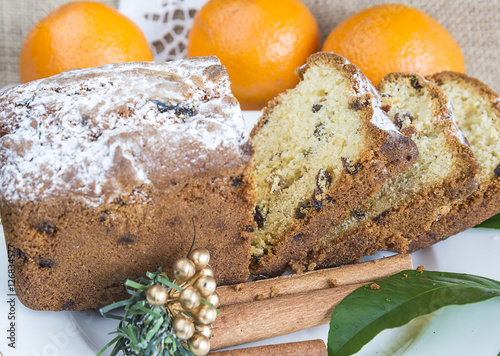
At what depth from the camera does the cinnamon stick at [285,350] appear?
1.52m

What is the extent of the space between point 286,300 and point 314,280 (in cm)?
15

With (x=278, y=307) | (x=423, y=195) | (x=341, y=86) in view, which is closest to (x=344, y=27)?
(x=341, y=86)

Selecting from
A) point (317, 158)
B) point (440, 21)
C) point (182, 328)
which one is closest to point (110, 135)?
point (182, 328)

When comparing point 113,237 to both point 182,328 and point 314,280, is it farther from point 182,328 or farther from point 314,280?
point 314,280

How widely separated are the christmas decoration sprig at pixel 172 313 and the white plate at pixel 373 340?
A: 0.92 ft

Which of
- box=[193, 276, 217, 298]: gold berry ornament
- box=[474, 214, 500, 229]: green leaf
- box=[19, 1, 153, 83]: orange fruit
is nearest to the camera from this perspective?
box=[193, 276, 217, 298]: gold berry ornament

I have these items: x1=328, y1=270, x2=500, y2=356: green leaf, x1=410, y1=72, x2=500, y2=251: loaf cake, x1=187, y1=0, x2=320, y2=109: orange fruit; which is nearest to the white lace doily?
x1=187, y1=0, x2=320, y2=109: orange fruit

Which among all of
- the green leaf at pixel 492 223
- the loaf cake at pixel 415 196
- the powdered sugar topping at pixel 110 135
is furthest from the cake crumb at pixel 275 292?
the green leaf at pixel 492 223

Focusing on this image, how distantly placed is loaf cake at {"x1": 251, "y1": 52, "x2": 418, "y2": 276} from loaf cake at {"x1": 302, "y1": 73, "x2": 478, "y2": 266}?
0.33 feet

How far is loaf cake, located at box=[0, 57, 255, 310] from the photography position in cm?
131

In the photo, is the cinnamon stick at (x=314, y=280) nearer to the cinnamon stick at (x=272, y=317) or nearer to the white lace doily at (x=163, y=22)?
the cinnamon stick at (x=272, y=317)

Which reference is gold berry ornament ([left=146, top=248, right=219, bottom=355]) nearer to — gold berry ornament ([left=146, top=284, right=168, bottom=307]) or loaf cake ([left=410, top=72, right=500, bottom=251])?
gold berry ornament ([left=146, top=284, right=168, bottom=307])

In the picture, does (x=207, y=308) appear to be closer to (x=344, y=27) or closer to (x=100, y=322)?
(x=100, y=322)

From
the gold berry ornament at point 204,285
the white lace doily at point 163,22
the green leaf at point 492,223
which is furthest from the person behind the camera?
the white lace doily at point 163,22
